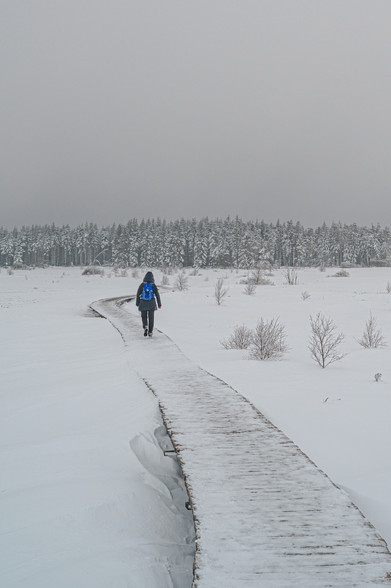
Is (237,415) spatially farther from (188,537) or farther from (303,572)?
(303,572)

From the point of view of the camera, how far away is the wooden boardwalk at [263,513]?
2352 mm

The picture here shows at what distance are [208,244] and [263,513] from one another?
75.3 m

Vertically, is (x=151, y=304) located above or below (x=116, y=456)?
above

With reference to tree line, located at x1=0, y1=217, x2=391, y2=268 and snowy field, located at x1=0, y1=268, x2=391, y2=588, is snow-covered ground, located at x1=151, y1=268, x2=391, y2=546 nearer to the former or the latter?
snowy field, located at x1=0, y1=268, x2=391, y2=588

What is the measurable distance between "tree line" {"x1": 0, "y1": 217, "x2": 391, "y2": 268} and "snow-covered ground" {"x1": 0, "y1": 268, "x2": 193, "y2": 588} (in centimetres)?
6421

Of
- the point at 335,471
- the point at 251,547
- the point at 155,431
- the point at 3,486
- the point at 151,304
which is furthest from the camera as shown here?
the point at 151,304

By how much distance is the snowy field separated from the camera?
266 centimetres

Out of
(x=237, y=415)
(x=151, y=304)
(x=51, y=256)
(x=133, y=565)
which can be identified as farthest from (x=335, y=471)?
(x=51, y=256)

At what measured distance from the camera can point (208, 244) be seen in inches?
3049

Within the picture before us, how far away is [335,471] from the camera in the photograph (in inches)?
153

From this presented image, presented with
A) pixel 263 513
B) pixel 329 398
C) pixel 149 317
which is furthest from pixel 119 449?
pixel 149 317

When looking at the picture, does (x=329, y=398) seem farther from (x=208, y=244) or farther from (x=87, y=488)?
(x=208, y=244)

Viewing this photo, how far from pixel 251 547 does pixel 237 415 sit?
2.52 m

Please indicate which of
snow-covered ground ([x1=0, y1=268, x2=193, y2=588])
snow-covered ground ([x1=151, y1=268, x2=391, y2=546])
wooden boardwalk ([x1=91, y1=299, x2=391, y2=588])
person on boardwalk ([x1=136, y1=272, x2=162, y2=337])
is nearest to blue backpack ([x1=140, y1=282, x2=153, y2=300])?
person on boardwalk ([x1=136, y1=272, x2=162, y2=337])
